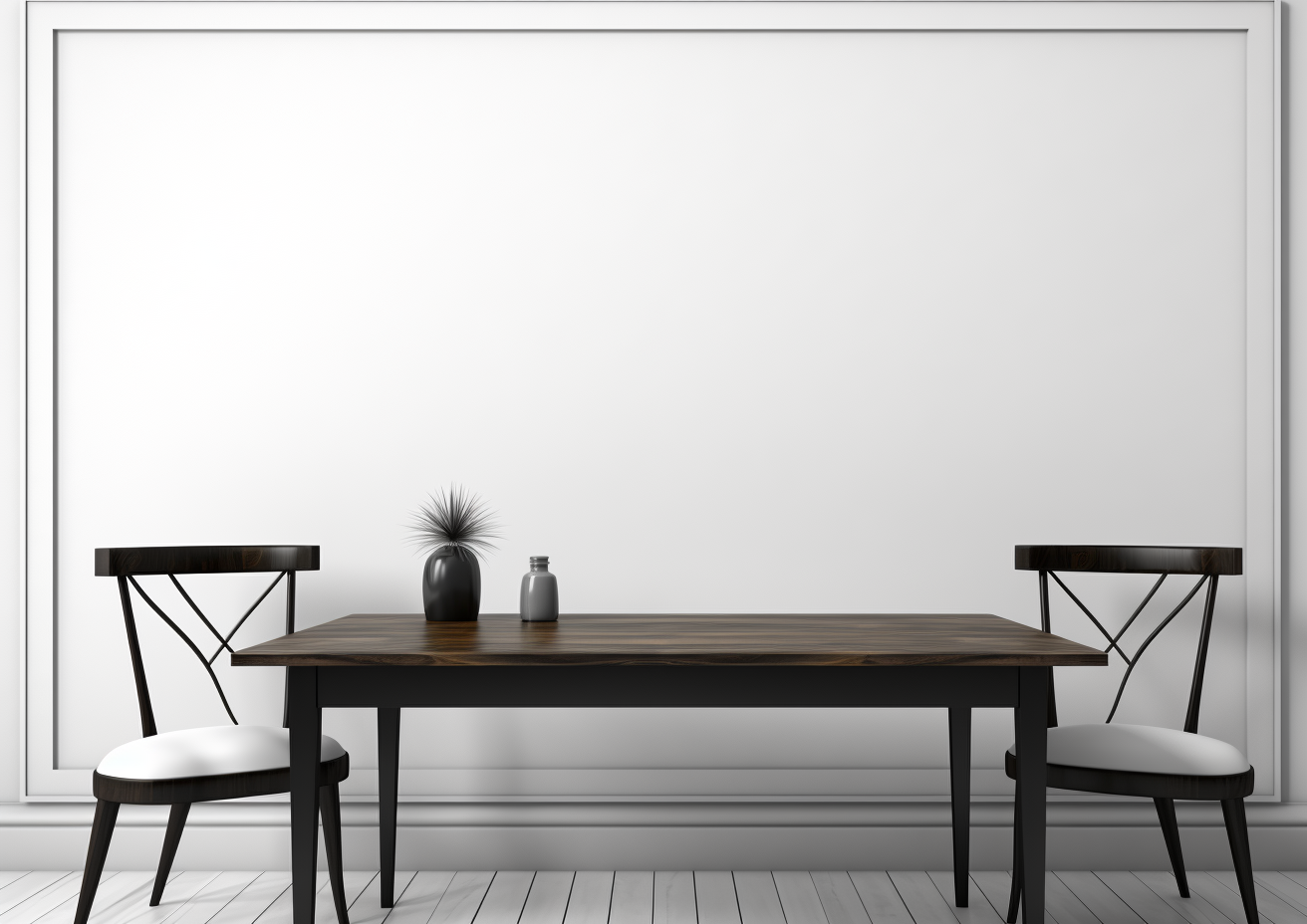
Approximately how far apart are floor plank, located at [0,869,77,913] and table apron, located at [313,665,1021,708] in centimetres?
141

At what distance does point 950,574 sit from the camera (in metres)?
2.65

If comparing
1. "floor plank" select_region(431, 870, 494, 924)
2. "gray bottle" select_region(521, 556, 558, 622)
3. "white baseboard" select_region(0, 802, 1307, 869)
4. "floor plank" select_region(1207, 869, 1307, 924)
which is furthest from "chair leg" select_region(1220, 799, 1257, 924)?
"floor plank" select_region(431, 870, 494, 924)

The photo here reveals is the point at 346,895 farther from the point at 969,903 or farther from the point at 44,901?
the point at 969,903

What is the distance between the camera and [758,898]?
2.39m

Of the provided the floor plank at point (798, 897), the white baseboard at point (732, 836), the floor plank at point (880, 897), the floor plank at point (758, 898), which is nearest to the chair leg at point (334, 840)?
the white baseboard at point (732, 836)

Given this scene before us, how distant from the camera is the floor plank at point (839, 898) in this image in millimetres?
2262

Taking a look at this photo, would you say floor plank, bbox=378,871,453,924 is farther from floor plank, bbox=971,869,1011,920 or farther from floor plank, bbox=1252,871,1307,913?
floor plank, bbox=1252,871,1307,913

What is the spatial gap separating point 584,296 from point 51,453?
5.13 ft

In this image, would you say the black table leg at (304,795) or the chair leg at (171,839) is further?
the chair leg at (171,839)

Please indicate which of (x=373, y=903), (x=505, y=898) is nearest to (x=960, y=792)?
(x=505, y=898)

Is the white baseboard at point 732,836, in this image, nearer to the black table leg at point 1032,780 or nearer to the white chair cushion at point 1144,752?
the white chair cushion at point 1144,752

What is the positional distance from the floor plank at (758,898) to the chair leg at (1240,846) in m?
0.98

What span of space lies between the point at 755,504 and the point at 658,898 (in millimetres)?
1057

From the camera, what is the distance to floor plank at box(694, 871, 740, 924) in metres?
2.27
